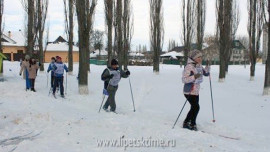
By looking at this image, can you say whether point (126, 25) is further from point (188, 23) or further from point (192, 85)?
point (192, 85)

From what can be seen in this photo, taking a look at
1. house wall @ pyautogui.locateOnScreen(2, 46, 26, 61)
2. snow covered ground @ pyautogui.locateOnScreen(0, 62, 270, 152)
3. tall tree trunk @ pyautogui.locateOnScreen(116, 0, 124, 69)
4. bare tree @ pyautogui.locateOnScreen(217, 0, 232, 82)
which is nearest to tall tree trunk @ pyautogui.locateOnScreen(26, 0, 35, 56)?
tall tree trunk @ pyautogui.locateOnScreen(116, 0, 124, 69)

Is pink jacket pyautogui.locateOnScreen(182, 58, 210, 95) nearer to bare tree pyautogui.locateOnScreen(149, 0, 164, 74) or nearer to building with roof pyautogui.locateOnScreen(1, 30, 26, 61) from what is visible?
bare tree pyautogui.locateOnScreen(149, 0, 164, 74)

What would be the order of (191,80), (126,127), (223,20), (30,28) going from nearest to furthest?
1. (126,127)
2. (191,80)
3. (223,20)
4. (30,28)

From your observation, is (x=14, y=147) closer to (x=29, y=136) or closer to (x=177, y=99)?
(x=29, y=136)

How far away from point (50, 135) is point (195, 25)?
22.6m

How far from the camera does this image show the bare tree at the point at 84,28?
43.0 ft

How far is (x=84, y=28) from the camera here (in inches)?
516

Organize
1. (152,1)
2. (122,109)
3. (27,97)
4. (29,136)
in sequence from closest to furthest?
(29,136), (122,109), (27,97), (152,1)

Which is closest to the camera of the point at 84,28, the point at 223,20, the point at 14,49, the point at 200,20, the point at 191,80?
the point at 191,80

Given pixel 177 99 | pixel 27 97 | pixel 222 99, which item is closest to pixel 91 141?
pixel 27 97

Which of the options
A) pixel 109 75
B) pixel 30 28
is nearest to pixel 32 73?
pixel 109 75

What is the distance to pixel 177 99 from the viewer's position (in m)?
12.5

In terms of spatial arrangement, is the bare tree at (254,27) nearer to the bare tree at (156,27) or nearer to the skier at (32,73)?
the bare tree at (156,27)

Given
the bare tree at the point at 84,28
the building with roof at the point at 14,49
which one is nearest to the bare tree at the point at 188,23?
the bare tree at the point at 84,28
